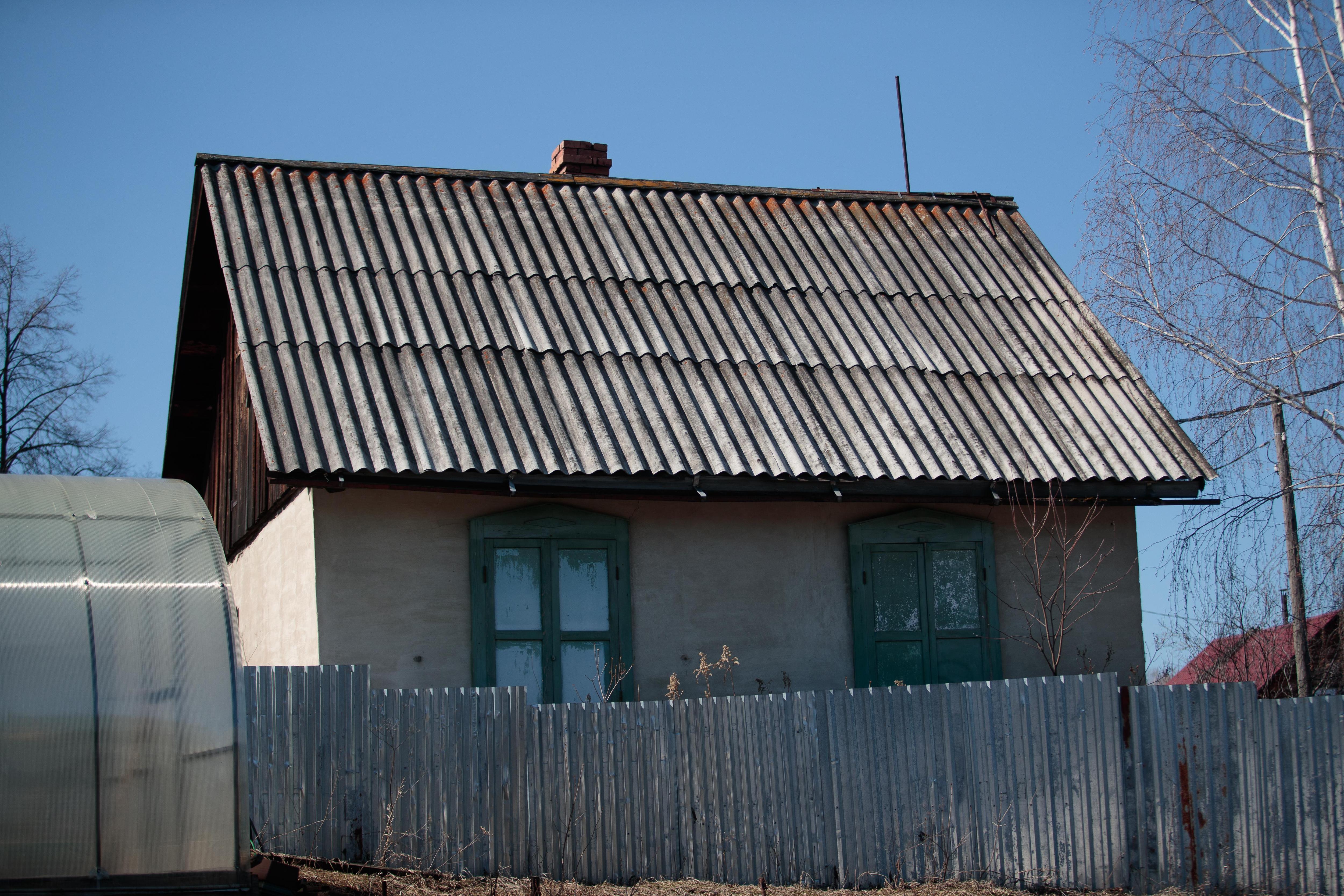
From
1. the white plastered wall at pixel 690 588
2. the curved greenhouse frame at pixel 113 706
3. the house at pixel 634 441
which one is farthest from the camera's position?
the house at pixel 634 441

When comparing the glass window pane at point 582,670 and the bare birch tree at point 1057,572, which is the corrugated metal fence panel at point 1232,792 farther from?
the glass window pane at point 582,670

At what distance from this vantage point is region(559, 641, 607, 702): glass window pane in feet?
33.0

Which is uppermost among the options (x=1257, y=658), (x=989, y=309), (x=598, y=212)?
(x=598, y=212)

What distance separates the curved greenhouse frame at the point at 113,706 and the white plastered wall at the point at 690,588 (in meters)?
3.03

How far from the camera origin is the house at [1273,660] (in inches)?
595

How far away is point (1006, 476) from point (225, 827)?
6883 mm

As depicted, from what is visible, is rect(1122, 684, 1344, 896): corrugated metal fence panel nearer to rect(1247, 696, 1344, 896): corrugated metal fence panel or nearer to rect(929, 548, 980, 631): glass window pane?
rect(1247, 696, 1344, 896): corrugated metal fence panel

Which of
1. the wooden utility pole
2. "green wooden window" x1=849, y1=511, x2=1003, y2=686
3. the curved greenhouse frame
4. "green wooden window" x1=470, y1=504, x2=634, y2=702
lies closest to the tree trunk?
the wooden utility pole

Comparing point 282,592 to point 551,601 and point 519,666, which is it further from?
point 551,601

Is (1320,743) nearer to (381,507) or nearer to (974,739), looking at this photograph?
(974,739)

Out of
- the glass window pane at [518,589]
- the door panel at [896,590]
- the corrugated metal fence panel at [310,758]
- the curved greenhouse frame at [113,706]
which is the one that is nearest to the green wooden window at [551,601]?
the glass window pane at [518,589]

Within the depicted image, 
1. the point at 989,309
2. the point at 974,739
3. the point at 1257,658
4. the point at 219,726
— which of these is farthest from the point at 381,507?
the point at 1257,658

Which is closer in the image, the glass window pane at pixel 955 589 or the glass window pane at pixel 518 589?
the glass window pane at pixel 518 589

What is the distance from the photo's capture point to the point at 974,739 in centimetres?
875
